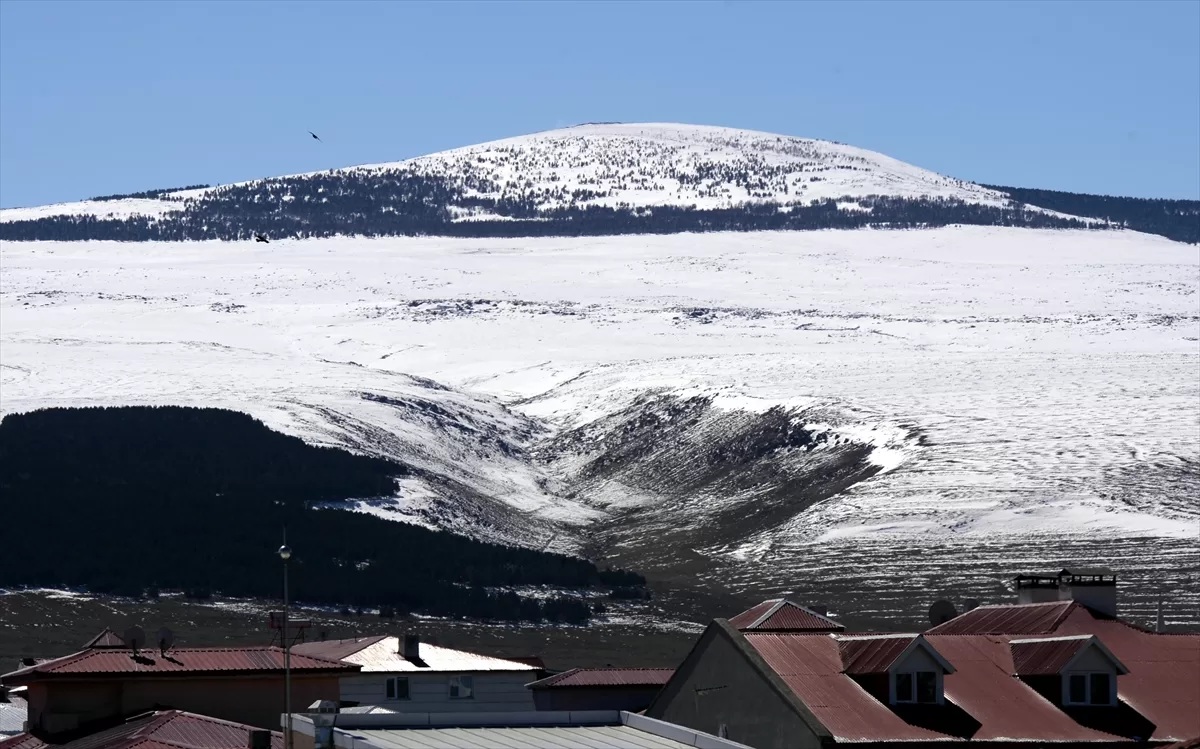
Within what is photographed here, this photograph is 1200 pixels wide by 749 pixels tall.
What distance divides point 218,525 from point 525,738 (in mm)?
99442

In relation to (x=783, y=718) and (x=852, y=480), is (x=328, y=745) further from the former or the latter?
(x=852, y=480)

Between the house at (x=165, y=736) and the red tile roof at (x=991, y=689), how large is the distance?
7.59 meters

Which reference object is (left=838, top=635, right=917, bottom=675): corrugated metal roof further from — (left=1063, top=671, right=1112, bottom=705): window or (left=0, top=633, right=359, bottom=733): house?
(left=0, top=633, right=359, bottom=733): house

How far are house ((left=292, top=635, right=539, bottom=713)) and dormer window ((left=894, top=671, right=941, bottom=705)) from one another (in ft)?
61.6

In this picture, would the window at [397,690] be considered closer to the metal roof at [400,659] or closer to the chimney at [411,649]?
the metal roof at [400,659]

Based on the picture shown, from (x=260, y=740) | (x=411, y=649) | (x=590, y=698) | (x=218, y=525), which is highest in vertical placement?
(x=260, y=740)

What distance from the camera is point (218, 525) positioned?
411 feet

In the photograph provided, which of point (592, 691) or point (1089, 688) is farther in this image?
point (592, 691)

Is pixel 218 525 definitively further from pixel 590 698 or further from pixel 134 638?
pixel 134 638

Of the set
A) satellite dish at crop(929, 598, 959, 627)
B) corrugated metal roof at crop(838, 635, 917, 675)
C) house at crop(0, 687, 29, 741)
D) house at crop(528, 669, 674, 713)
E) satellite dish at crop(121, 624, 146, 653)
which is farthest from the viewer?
house at crop(528, 669, 674, 713)

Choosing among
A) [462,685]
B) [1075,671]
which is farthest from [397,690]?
[1075,671]

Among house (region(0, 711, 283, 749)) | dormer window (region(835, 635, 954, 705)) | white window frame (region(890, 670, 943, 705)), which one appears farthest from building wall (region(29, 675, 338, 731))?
white window frame (region(890, 670, 943, 705))

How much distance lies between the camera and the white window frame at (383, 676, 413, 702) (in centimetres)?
4853

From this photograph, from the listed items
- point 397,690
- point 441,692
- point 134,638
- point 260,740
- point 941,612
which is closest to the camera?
point 260,740
